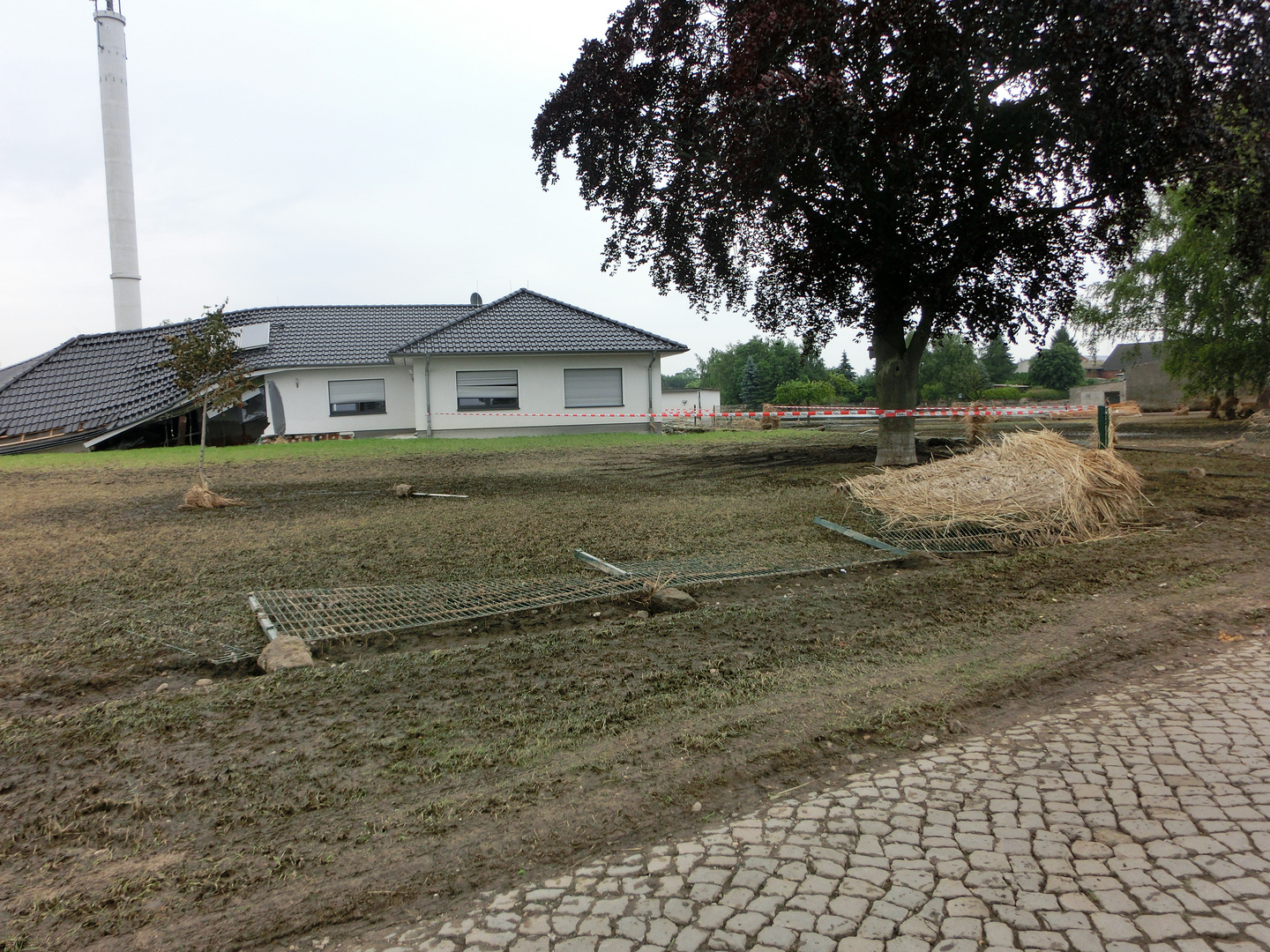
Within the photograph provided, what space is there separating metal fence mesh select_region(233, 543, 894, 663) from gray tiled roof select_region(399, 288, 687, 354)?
64.8 feet

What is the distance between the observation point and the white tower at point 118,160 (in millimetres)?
38219

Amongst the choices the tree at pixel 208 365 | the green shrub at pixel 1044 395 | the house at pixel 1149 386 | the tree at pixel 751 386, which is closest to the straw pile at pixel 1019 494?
the tree at pixel 208 365

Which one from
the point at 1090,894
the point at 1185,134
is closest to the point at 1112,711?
the point at 1090,894

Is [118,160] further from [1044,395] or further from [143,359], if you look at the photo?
[1044,395]

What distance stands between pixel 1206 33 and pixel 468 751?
38.8 feet

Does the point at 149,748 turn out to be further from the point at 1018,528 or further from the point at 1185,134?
the point at 1185,134

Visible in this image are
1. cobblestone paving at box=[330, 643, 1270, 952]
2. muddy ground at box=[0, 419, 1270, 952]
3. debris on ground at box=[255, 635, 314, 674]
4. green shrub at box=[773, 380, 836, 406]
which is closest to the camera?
cobblestone paving at box=[330, 643, 1270, 952]

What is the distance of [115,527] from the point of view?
29.6 ft

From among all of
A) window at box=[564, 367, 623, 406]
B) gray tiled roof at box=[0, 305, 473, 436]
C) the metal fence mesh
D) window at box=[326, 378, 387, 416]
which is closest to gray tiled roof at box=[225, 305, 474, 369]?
gray tiled roof at box=[0, 305, 473, 436]

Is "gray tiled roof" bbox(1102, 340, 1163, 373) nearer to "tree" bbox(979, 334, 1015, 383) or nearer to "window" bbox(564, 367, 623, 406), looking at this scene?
"tree" bbox(979, 334, 1015, 383)

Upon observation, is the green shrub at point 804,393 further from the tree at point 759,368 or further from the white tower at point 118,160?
the white tower at point 118,160

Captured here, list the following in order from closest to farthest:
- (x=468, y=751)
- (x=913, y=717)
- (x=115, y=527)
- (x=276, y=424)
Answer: (x=468, y=751)
(x=913, y=717)
(x=115, y=527)
(x=276, y=424)

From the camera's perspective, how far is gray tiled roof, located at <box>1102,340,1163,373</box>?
3081 centimetres

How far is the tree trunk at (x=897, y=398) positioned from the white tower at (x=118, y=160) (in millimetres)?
37270
